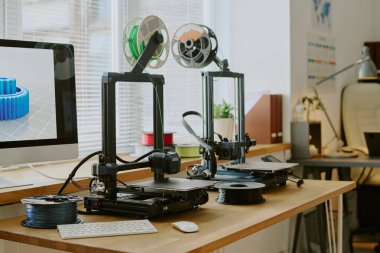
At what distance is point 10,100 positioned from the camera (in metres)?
1.98

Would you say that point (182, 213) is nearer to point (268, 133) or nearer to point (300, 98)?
point (268, 133)

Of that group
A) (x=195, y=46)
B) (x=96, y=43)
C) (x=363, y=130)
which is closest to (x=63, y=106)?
(x=195, y=46)

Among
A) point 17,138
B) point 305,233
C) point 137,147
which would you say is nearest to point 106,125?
point 17,138

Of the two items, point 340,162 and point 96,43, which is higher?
point 96,43

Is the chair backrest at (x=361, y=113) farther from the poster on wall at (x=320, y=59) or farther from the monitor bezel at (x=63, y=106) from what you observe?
the monitor bezel at (x=63, y=106)

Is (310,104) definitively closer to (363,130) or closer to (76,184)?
(363,130)

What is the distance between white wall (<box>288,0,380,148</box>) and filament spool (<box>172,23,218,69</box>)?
61.6 inches

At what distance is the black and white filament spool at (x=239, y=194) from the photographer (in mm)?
2248

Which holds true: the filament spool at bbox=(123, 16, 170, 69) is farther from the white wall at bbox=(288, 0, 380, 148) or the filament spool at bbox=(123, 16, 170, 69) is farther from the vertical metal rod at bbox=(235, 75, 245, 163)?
the white wall at bbox=(288, 0, 380, 148)

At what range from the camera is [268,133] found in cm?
388

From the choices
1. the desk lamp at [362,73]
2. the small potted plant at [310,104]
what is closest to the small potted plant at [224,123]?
the small potted plant at [310,104]

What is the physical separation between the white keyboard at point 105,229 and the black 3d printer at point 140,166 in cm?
9

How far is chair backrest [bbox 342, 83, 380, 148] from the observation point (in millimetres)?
4637

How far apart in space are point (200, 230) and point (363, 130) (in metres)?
3.10
